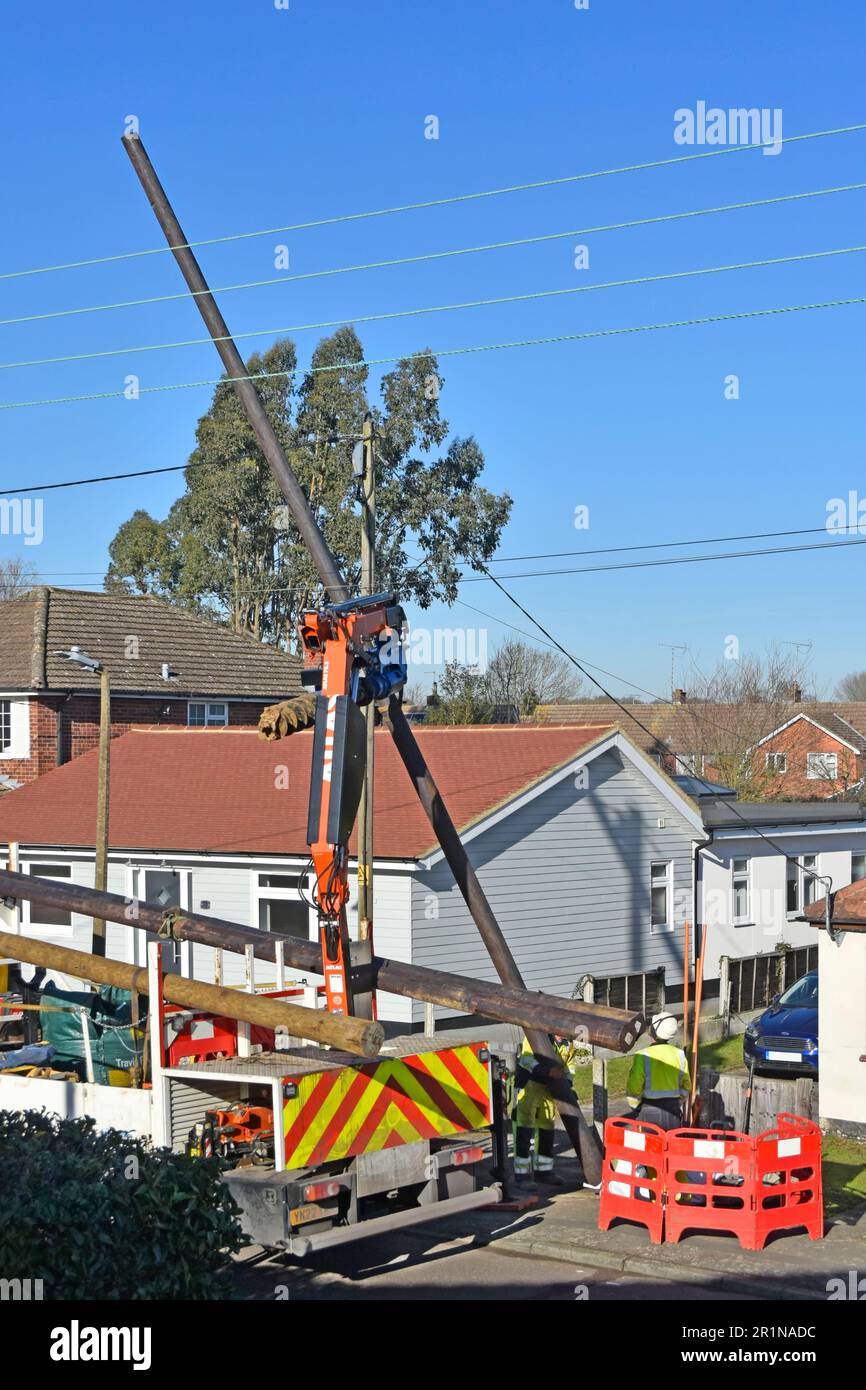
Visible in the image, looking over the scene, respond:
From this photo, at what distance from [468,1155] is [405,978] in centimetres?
145

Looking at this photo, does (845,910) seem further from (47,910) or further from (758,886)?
(47,910)

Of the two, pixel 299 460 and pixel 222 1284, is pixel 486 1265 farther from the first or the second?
pixel 299 460

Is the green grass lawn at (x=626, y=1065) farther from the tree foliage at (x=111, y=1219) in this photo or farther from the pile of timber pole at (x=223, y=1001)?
the tree foliage at (x=111, y=1219)

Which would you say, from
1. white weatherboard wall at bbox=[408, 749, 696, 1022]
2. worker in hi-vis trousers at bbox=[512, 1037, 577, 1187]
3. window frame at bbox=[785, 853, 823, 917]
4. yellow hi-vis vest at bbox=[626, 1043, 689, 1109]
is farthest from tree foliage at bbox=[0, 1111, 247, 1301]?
window frame at bbox=[785, 853, 823, 917]

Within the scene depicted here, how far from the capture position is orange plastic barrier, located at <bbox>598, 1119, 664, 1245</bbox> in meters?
12.1

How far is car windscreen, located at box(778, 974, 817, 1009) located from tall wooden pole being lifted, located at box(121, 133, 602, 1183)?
827 cm

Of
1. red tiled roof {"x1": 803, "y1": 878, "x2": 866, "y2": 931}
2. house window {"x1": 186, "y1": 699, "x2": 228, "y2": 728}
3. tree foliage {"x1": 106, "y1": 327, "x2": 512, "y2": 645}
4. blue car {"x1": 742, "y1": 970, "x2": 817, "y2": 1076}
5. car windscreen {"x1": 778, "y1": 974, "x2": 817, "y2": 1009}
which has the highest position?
tree foliage {"x1": 106, "y1": 327, "x2": 512, "y2": 645}

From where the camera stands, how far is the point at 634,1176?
12.4m

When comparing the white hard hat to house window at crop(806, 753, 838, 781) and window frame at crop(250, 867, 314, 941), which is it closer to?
window frame at crop(250, 867, 314, 941)

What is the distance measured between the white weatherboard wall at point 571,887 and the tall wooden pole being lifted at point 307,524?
8.52 metres

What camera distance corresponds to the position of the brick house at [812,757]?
54.0 meters

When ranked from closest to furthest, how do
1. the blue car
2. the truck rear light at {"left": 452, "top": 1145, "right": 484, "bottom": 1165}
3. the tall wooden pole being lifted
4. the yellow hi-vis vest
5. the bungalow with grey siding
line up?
the truck rear light at {"left": 452, "top": 1145, "right": 484, "bottom": 1165}
the yellow hi-vis vest
the tall wooden pole being lifted
the blue car
the bungalow with grey siding

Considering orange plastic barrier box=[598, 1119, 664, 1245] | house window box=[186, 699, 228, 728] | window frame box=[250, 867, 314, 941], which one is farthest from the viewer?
house window box=[186, 699, 228, 728]

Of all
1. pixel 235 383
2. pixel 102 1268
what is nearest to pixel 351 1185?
pixel 102 1268
